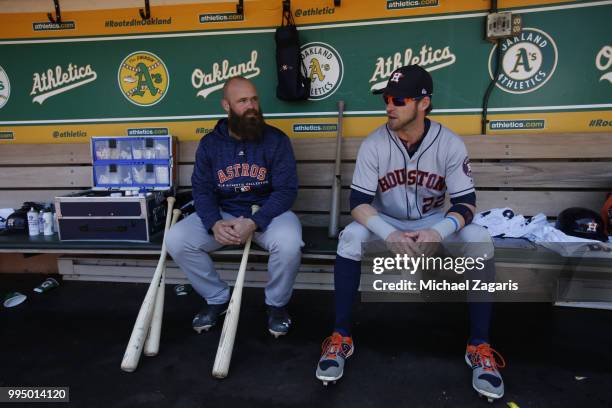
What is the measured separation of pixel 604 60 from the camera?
251cm

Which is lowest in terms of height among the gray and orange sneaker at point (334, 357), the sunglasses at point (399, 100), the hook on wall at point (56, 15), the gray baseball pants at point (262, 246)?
the gray and orange sneaker at point (334, 357)

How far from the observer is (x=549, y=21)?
99.6 inches

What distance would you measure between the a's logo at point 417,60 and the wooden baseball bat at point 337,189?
291 mm

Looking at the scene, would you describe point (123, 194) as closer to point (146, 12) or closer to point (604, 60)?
point (146, 12)

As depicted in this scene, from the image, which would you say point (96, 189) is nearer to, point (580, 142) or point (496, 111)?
point (496, 111)

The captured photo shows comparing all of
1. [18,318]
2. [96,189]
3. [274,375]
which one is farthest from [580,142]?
[18,318]

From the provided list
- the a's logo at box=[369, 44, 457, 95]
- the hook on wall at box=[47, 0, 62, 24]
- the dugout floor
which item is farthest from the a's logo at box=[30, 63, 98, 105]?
the a's logo at box=[369, 44, 457, 95]

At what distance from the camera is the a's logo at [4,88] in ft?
10.3

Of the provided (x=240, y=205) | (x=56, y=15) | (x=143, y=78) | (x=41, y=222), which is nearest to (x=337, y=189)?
(x=240, y=205)

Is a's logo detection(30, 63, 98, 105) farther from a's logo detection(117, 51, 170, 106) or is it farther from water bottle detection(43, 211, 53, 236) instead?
water bottle detection(43, 211, 53, 236)

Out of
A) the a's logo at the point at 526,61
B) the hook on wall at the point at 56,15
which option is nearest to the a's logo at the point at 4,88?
the hook on wall at the point at 56,15

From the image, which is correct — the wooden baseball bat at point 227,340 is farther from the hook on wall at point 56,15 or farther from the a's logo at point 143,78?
the hook on wall at point 56,15

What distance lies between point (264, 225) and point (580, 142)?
6.08ft

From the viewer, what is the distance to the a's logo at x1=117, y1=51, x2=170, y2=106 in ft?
9.83
